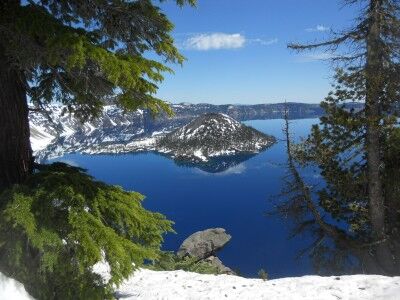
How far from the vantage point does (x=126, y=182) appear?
5886 inches

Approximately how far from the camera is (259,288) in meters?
7.98

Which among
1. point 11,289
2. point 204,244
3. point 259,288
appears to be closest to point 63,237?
point 11,289

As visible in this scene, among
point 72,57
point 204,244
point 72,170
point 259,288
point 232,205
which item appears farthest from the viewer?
point 232,205

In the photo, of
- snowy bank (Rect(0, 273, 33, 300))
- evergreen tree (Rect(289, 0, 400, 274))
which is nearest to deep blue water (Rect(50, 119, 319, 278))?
evergreen tree (Rect(289, 0, 400, 274))

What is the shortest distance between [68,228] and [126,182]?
14721 centimetres

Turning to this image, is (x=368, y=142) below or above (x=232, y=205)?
above

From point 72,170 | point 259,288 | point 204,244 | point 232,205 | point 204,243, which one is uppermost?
point 72,170

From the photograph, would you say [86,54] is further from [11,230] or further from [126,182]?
[126,182]

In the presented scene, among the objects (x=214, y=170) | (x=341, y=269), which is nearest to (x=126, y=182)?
(x=214, y=170)

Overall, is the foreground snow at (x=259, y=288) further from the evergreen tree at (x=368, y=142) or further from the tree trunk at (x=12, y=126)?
the evergreen tree at (x=368, y=142)

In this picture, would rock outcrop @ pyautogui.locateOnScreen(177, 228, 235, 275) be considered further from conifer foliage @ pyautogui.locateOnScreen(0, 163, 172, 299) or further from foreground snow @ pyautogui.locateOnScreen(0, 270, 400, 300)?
conifer foliage @ pyautogui.locateOnScreen(0, 163, 172, 299)

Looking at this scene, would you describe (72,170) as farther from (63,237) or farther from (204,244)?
(204,244)

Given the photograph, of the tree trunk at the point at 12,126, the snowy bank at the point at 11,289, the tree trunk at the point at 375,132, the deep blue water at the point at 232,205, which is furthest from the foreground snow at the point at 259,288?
the deep blue water at the point at 232,205

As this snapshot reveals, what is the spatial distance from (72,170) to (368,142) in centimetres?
1243
